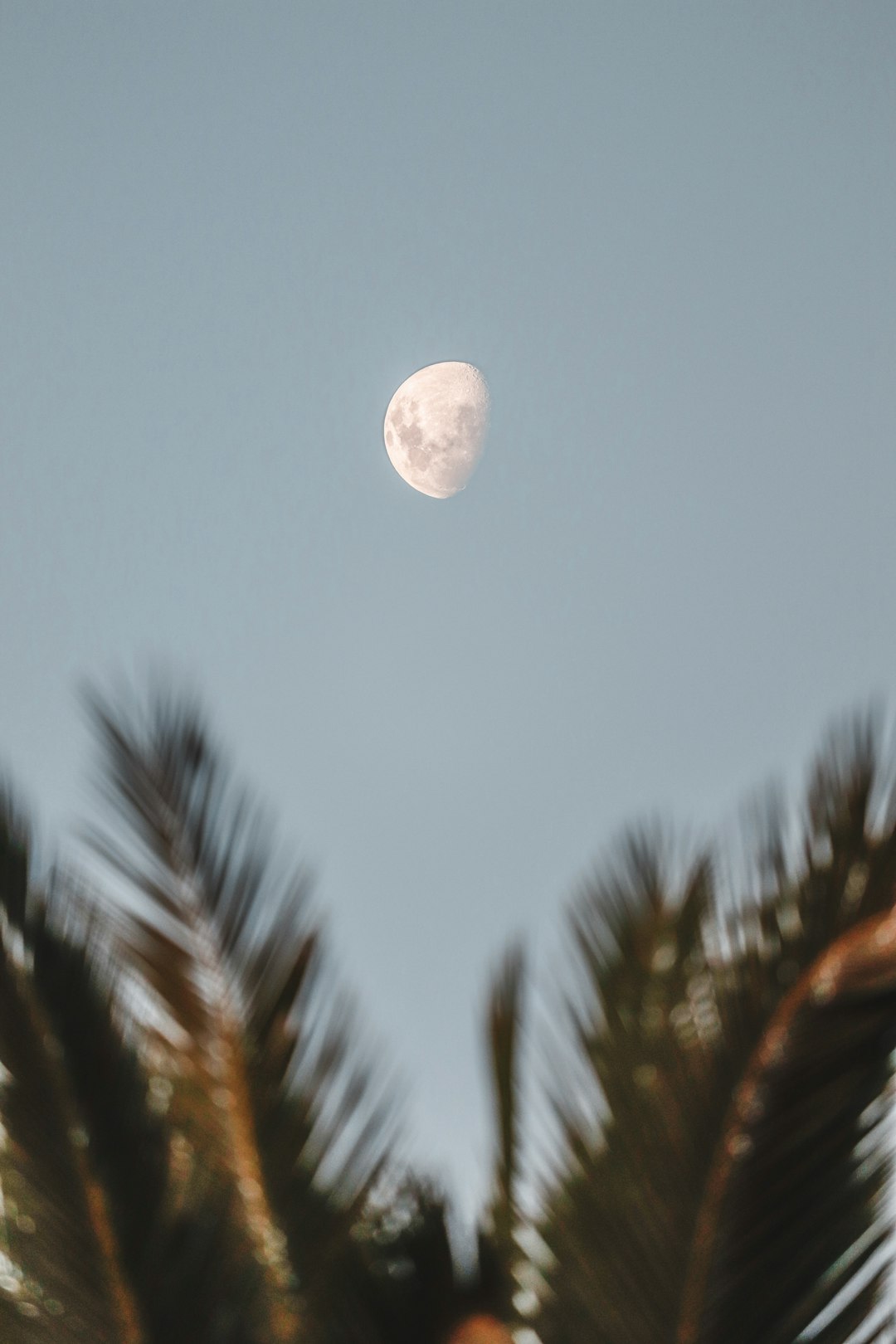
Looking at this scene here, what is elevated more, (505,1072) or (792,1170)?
(505,1072)

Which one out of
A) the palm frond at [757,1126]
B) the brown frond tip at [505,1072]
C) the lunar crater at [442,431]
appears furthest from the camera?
the lunar crater at [442,431]

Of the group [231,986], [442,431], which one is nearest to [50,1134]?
[231,986]

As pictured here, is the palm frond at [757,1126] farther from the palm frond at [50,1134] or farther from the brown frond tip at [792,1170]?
the palm frond at [50,1134]

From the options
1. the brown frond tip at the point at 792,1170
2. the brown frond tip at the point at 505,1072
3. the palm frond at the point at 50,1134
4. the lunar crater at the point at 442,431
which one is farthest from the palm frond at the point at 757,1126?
the lunar crater at the point at 442,431

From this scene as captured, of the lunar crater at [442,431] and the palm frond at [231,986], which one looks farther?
the lunar crater at [442,431]

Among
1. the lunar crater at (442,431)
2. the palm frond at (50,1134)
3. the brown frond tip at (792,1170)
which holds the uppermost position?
the lunar crater at (442,431)

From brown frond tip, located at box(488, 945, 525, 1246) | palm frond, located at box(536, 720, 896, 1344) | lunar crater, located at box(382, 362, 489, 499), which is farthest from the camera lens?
lunar crater, located at box(382, 362, 489, 499)

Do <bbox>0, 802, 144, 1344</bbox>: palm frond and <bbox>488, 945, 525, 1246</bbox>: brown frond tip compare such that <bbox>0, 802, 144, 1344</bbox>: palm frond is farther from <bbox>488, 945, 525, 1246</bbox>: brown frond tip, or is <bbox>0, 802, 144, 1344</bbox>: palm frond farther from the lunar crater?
the lunar crater

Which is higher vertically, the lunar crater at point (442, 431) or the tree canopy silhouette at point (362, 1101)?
the lunar crater at point (442, 431)

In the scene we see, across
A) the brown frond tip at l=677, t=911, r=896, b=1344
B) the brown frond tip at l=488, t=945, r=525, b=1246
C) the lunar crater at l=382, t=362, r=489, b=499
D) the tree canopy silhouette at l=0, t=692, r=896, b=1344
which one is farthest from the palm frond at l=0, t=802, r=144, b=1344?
the lunar crater at l=382, t=362, r=489, b=499

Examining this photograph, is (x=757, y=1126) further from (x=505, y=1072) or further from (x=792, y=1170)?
(x=505, y=1072)

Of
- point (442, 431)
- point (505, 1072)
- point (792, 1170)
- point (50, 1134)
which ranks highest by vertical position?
point (442, 431)

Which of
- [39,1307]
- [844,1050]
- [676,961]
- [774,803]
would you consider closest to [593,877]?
[676,961]

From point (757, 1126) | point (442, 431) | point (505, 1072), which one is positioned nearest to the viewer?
point (757, 1126)
